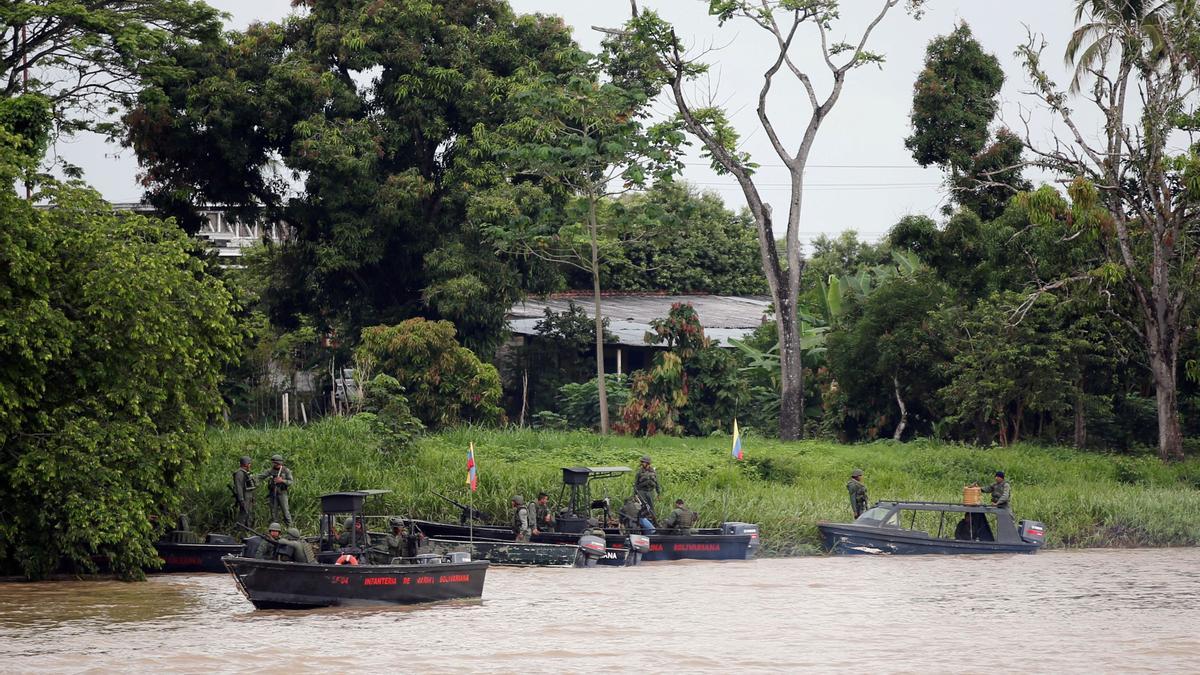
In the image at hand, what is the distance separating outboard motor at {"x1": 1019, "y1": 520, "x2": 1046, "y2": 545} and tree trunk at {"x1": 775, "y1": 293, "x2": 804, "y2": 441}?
466 inches

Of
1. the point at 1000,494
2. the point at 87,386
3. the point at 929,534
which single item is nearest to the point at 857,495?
the point at 929,534

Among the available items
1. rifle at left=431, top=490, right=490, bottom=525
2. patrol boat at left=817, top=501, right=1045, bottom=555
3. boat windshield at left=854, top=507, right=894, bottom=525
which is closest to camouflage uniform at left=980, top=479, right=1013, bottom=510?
patrol boat at left=817, top=501, right=1045, bottom=555

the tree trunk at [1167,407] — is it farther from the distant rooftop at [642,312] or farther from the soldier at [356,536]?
the soldier at [356,536]

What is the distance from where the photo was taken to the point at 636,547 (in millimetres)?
26281

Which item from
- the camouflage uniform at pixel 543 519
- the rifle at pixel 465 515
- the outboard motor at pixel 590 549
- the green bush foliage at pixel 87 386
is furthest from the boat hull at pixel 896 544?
the green bush foliage at pixel 87 386

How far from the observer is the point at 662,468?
32.1 metres

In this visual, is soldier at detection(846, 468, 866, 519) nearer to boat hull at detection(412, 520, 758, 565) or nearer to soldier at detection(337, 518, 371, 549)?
boat hull at detection(412, 520, 758, 565)

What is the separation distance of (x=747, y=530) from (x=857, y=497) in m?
2.91

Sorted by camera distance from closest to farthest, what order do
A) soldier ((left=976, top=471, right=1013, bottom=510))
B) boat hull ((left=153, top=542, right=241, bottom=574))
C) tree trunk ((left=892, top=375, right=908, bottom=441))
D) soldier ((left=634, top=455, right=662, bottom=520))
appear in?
boat hull ((left=153, top=542, right=241, bottom=574)), soldier ((left=976, top=471, right=1013, bottom=510)), soldier ((left=634, top=455, right=662, bottom=520)), tree trunk ((left=892, top=375, right=908, bottom=441))

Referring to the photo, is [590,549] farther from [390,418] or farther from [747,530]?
[390,418]

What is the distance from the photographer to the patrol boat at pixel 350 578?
20.6m

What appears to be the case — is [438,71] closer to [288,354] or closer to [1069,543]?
[288,354]

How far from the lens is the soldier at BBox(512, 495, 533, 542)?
26219mm

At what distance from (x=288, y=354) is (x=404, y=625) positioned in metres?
23.6
